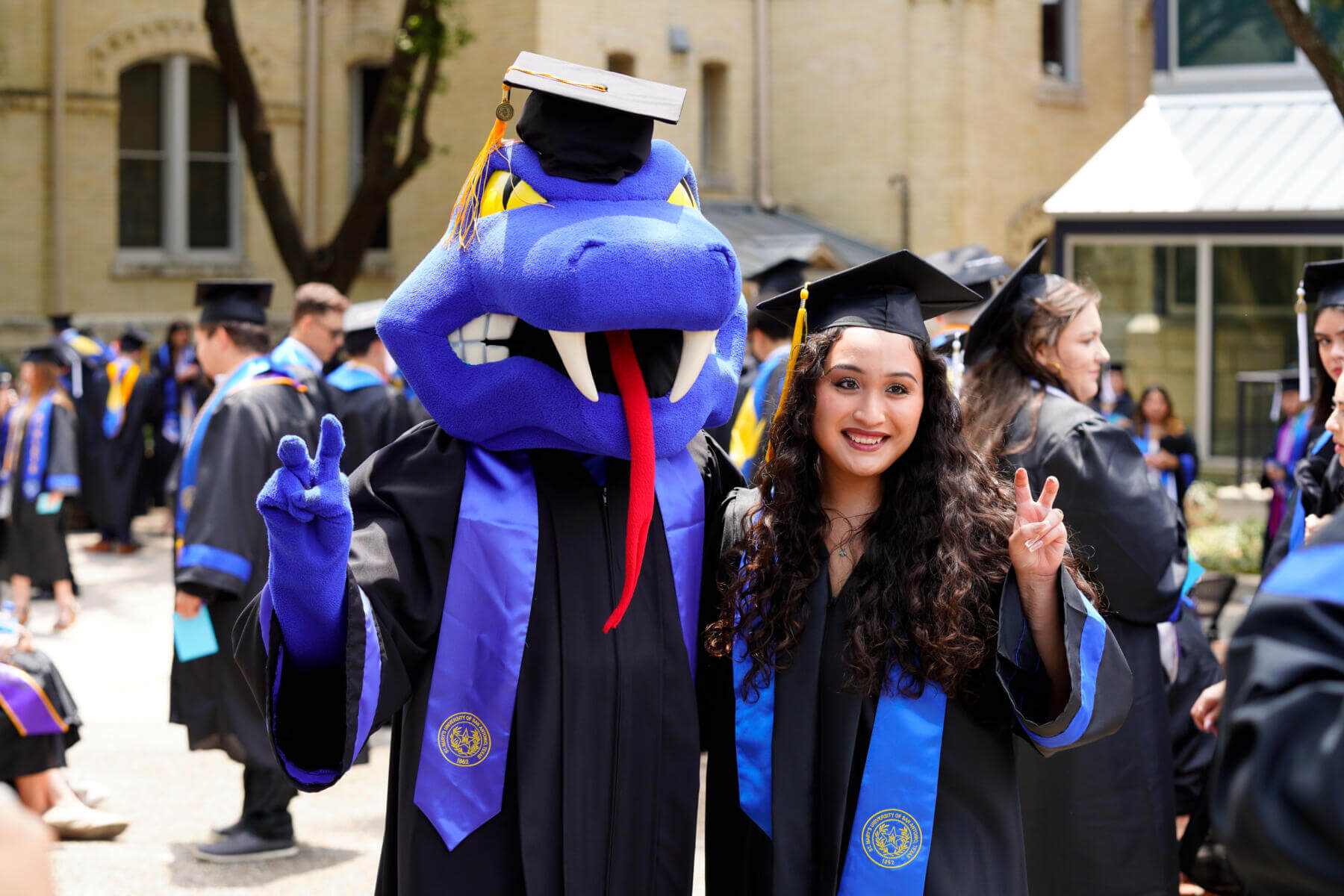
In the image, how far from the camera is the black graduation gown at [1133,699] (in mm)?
3688

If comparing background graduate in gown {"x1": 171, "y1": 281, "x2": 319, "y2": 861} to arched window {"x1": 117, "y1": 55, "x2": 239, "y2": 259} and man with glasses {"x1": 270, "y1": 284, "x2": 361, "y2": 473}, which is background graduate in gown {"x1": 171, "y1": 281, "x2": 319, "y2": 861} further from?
arched window {"x1": 117, "y1": 55, "x2": 239, "y2": 259}

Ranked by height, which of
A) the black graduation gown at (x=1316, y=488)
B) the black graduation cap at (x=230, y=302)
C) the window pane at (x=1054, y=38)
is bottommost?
the black graduation gown at (x=1316, y=488)

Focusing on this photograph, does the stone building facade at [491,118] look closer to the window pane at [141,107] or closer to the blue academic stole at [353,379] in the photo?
the window pane at [141,107]

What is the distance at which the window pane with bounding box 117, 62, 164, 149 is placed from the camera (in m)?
16.7

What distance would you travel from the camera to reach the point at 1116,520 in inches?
151

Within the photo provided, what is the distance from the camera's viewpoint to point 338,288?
1324 cm

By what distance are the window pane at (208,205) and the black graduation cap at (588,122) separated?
15641 mm

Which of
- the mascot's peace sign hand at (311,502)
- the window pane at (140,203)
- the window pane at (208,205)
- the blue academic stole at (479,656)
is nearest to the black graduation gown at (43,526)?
the blue academic stole at (479,656)

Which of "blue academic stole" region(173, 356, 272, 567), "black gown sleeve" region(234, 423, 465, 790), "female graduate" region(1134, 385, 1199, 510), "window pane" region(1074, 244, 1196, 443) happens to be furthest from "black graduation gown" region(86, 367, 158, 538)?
"black gown sleeve" region(234, 423, 465, 790)

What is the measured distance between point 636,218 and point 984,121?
1663 cm

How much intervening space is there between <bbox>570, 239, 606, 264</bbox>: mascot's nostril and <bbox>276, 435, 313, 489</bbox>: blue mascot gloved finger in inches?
22.4

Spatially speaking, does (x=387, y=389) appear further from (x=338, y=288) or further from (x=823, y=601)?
(x=338, y=288)

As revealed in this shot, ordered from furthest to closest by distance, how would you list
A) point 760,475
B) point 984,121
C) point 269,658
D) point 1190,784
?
1. point 984,121
2. point 1190,784
3. point 760,475
4. point 269,658

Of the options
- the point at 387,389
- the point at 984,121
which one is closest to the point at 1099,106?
the point at 984,121
